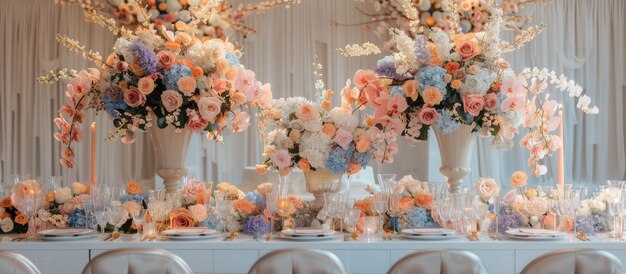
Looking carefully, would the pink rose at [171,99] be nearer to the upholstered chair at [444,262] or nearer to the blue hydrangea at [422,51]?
the blue hydrangea at [422,51]

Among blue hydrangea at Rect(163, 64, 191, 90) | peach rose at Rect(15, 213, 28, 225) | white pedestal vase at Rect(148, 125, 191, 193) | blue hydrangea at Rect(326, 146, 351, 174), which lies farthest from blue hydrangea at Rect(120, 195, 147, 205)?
blue hydrangea at Rect(326, 146, 351, 174)

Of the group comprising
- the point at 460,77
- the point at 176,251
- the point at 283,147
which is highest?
the point at 460,77

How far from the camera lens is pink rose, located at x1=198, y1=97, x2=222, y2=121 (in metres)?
3.44

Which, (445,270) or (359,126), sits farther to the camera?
(359,126)

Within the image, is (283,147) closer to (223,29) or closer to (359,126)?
(359,126)

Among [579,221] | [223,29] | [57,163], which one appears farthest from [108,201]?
[57,163]

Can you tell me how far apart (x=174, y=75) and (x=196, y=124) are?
224mm

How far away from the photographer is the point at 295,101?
3.57 metres

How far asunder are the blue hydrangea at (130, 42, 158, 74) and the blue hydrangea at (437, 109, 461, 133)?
1.18 m

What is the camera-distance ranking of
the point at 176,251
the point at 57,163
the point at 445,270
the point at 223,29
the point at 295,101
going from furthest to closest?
1. the point at 57,163
2. the point at 223,29
3. the point at 295,101
4. the point at 176,251
5. the point at 445,270

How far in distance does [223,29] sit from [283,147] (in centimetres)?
279

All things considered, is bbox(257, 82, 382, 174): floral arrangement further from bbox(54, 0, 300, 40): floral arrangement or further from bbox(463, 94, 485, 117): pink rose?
bbox(54, 0, 300, 40): floral arrangement

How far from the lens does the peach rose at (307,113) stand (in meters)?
3.45

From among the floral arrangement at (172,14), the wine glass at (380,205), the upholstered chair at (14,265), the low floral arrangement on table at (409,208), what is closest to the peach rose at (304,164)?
the low floral arrangement on table at (409,208)
